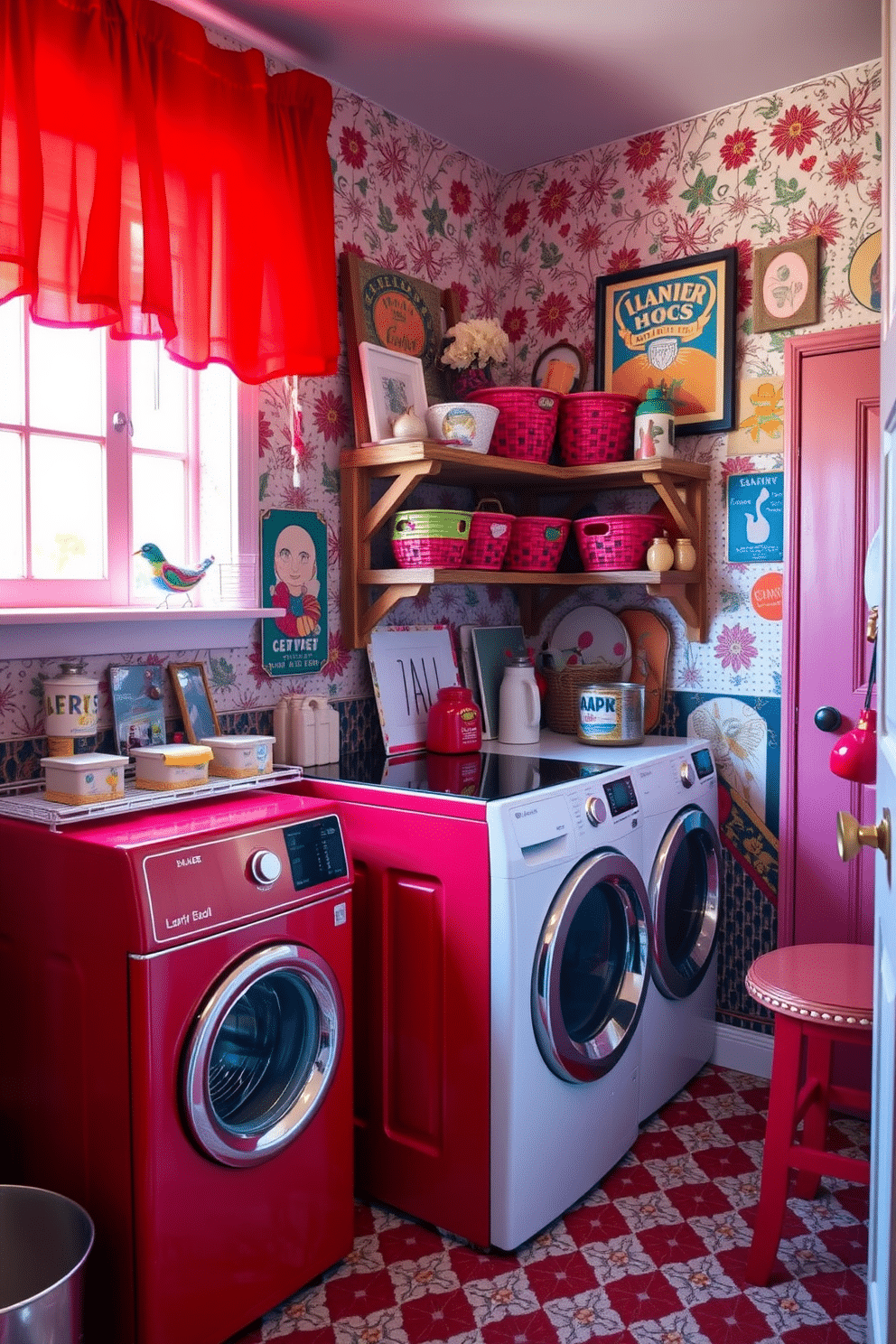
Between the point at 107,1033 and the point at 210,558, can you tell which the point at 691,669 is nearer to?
the point at 210,558

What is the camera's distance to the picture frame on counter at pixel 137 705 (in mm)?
2242

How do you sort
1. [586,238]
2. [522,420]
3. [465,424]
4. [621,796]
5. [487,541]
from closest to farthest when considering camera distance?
[621,796] < [465,424] < [487,541] < [522,420] < [586,238]

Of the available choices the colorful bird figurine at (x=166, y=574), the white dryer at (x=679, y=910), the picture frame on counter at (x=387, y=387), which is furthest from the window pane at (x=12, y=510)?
the white dryer at (x=679, y=910)

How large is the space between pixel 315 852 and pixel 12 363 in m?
1.16

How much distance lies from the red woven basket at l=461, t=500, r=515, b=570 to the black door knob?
0.96 meters

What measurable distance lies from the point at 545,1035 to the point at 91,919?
3.14ft

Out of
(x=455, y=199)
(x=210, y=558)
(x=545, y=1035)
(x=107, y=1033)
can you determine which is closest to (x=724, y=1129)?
(x=545, y=1035)

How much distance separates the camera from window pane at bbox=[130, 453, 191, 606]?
2357 millimetres

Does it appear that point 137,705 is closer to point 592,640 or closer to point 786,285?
point 592,640

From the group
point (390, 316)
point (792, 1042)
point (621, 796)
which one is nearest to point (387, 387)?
point (390, 316)

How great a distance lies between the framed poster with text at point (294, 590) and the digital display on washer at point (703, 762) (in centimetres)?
105

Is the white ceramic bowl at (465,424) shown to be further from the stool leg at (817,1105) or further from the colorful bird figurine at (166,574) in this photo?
the stool leg at (817,1105)

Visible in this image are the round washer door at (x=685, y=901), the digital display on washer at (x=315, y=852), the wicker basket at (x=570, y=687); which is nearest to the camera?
the digital display on washer at (x=315, y=852)

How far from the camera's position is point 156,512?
7.97 ft
